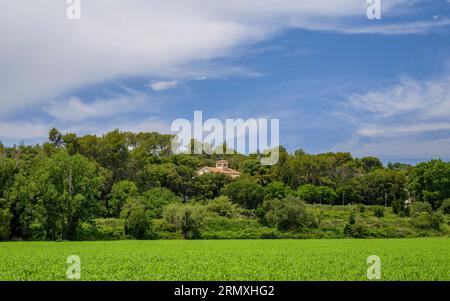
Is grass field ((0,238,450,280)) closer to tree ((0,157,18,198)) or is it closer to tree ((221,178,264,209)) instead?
tree ((0,157,18,198))

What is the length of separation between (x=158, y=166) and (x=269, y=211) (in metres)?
20.4

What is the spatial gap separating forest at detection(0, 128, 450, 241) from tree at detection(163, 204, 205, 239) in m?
0.11

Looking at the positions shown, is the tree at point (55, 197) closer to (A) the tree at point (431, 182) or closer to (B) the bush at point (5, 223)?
(B) the bush at point (5, 223)

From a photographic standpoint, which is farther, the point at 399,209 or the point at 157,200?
the point at 399,209

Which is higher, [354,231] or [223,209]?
[223,209]

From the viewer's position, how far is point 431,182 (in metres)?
90.3

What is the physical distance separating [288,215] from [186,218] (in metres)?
12.1

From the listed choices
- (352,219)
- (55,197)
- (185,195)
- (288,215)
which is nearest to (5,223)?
(55,197)

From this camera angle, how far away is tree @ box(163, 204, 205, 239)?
200 feet

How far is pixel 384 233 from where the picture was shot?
67.2 m

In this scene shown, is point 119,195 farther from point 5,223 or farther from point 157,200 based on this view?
point 5,223

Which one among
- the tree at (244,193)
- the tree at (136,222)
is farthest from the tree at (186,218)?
the tree at (244,193)

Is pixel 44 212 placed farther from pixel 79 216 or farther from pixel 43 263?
pixel 43 263
